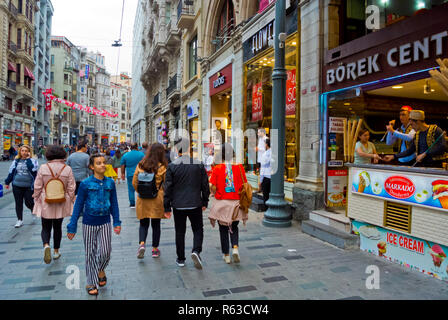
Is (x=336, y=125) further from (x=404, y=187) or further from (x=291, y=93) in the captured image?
(x=404, y=187)

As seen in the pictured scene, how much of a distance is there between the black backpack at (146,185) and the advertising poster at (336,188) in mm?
3938

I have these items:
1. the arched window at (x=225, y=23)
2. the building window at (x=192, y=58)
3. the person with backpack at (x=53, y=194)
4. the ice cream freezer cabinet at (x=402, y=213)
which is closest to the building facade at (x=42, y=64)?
the building window at (x=192, y=58)

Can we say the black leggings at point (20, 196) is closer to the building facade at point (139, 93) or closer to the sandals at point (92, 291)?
the sandals at point (92, 291)

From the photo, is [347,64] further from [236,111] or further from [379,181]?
[236,111]

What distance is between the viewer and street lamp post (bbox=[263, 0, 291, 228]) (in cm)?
704

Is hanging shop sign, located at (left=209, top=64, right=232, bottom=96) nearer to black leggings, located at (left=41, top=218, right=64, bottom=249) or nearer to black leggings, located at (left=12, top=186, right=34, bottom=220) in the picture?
black leggings, located at (left=12, top=186, right=34, bottom=220)

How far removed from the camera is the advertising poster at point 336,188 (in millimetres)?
7047

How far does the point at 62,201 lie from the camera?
4848 mm

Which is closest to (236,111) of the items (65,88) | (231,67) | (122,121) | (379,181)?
(231,67)

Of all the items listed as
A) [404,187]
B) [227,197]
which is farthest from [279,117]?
[404,187]

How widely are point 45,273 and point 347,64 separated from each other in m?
6.30

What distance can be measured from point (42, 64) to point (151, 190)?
167 feet

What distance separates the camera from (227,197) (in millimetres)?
4906
